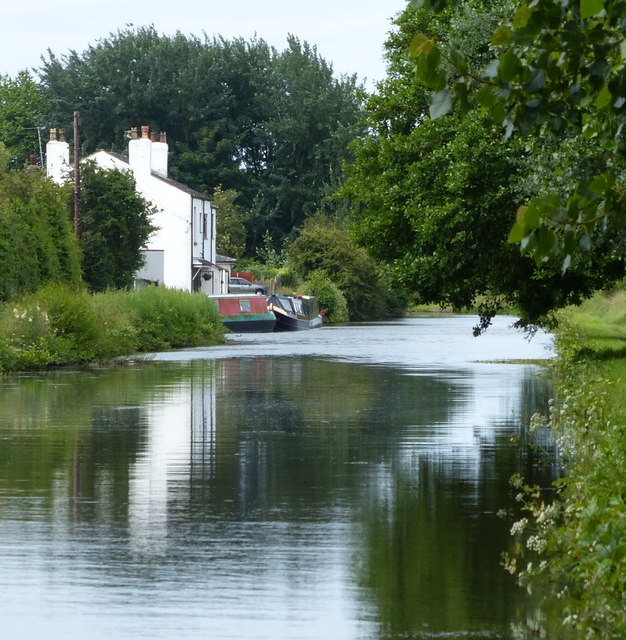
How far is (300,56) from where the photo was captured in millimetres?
109375

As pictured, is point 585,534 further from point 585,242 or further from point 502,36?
point 502,36

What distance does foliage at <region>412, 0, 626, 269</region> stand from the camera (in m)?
Result: 6.21

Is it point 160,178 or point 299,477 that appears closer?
point 299,477

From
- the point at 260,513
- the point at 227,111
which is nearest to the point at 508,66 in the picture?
the point at 260,513

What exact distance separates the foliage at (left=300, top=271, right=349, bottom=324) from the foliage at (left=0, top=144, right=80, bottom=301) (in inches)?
1786

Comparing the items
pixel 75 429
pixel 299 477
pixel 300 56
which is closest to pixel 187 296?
pixel 75 429

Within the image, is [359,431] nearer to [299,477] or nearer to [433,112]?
[299,477]

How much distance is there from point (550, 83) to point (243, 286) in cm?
7760

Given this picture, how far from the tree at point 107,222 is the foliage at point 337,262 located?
36.9m

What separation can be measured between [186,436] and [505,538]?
8386 millimetres

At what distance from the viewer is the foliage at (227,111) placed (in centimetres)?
9875

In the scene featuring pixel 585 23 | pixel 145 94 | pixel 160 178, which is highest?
pixel 145 94

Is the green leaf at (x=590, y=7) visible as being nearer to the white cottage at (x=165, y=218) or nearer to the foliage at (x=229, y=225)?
the white cottage at (x=165, y=218)

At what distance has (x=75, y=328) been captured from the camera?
39094 mm
